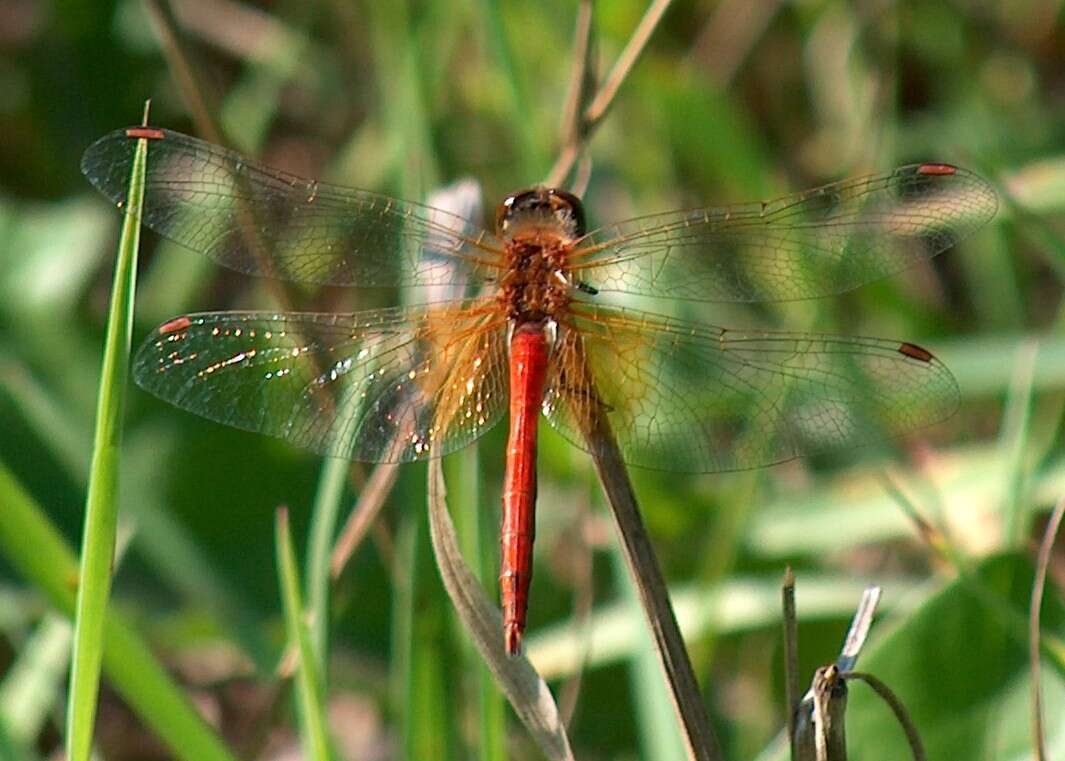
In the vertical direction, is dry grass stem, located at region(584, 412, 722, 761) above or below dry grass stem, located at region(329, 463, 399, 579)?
below

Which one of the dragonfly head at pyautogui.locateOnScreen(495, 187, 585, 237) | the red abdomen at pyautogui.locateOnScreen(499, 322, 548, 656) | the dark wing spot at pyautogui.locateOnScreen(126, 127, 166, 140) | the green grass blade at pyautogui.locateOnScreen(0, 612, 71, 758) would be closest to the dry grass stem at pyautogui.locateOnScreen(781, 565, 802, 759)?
the red abdomen at pyautogui.locateOnScreen(499, 322, 548, 656)

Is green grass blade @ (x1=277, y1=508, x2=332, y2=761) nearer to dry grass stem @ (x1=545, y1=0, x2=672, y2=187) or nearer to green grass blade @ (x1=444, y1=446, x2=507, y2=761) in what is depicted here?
green grass blade @ (x1=444, y1=446, x2=507, y2=761)

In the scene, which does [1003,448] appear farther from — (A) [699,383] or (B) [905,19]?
(B) [905,19]

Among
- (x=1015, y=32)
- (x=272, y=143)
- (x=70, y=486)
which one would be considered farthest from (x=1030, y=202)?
(x=272, y=143)

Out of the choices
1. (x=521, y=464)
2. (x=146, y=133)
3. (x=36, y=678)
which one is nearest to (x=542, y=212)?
(x=521, y=464)

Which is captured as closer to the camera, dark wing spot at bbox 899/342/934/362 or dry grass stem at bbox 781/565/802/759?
dry grass stem at bbox 781/565/802/759

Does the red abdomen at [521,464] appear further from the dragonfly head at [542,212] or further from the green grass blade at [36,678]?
the green grass blade at [36,678]
